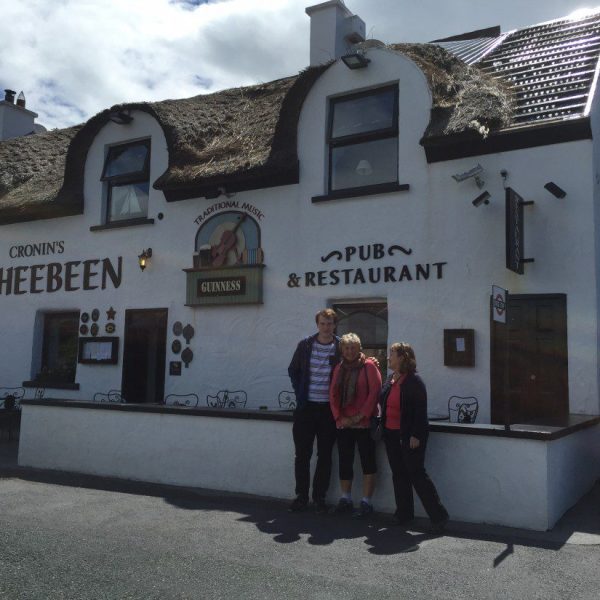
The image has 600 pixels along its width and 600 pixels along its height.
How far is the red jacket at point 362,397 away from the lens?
6.51 meters

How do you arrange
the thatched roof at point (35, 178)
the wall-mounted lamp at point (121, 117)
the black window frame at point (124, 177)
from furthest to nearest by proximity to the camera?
the thatched roof at point (35, 178) → the wall-mounted lamp at point (121, 117) → the black window frame at point (124, 177)

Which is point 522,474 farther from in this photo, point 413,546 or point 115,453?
point 115,453

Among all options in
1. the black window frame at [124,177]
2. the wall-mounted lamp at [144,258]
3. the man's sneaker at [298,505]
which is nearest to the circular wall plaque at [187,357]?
the wall-mounted lamp at [144,258]

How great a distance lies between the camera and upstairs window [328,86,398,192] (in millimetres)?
9750

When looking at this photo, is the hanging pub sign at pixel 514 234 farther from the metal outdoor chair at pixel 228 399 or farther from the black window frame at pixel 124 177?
the black window frame at pixel 124 177

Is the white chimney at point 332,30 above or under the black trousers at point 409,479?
above

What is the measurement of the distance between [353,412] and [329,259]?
3665 mm

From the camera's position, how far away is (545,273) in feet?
27.2

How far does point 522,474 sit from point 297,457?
211cm

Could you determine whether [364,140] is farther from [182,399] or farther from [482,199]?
[182,399]

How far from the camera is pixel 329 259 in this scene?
32.2 feet

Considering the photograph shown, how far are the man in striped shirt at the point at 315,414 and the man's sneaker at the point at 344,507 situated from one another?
165 millimetres

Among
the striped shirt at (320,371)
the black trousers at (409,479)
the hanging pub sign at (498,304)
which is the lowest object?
the black trousers at (409,479)

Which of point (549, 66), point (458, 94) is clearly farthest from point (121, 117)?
point (549, 66)
